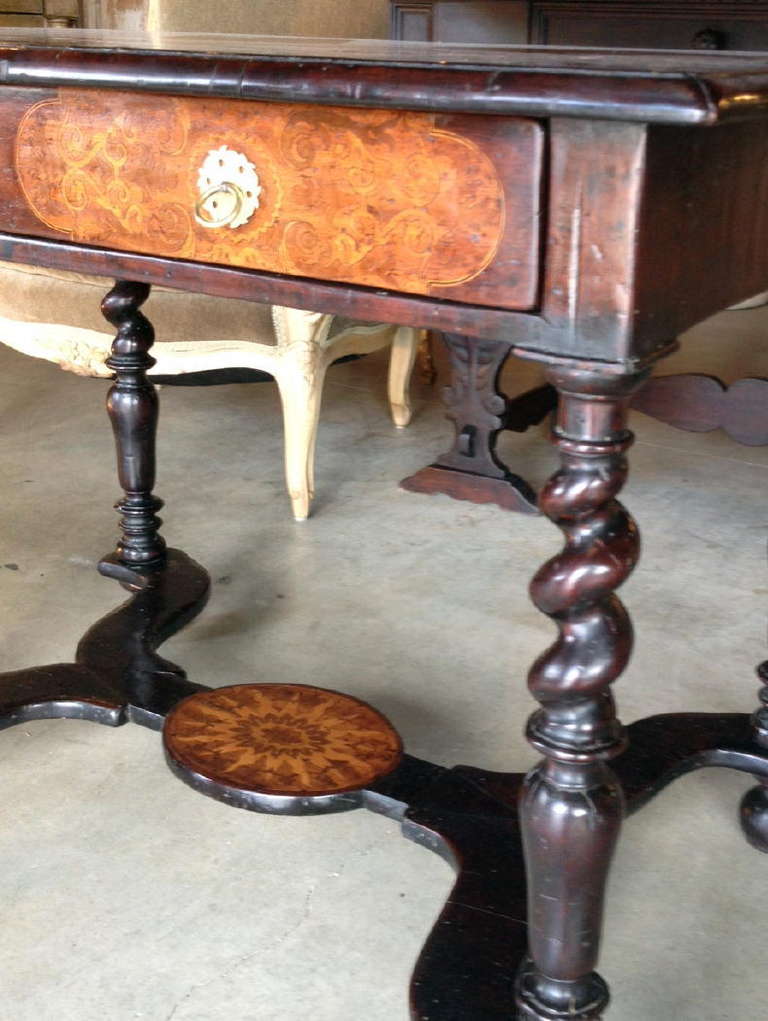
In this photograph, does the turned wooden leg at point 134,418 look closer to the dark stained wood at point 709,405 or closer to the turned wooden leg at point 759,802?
the turned wooden leg at point 759,802

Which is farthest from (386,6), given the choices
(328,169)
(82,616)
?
(328,169)

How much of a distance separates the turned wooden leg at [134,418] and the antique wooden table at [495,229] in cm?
49

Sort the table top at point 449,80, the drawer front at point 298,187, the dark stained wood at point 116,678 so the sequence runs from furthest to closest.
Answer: the dark stained wood at point 116,678 → the drawer front at point 298,187 → the table top at point 449,80

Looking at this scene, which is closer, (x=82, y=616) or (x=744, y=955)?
(x=744, y=955)

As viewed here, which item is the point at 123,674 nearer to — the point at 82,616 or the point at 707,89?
the point at 82,616

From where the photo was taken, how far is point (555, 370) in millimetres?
924

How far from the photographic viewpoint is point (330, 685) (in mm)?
1917

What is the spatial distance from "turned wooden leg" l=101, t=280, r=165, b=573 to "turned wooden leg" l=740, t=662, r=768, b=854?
915 millimetres

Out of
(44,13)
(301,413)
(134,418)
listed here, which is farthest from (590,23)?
(44,13)

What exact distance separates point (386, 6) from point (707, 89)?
8.13 ft

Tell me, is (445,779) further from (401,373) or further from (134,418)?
(401,373)

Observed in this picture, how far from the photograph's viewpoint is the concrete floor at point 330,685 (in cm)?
133

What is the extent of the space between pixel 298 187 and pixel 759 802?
99 centimetres

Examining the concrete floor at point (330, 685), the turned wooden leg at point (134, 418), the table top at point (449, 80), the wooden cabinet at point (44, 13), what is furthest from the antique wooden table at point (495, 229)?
the wooden cabinet at point (44, 13)
